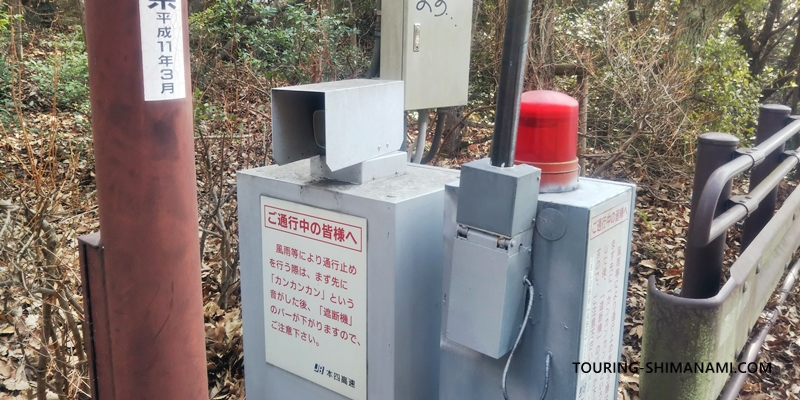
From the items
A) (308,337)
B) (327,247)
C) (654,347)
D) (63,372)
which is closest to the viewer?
(654,347)

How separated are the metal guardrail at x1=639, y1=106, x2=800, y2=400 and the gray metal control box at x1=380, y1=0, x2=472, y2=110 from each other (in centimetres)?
108

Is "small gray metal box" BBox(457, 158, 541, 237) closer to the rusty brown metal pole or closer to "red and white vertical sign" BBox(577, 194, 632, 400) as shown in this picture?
"red and white vertical sign" BBox(577, 194, 632, 400)

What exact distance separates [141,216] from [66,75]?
7.06 m

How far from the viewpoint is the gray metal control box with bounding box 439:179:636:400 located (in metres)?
1.62

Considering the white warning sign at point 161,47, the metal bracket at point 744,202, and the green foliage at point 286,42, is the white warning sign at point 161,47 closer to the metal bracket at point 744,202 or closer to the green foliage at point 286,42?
the metal bracket at point 744,202

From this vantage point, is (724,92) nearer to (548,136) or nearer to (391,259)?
(548,136)

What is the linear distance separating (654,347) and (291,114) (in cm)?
131

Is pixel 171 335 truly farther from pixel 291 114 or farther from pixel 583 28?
pixel 583 28

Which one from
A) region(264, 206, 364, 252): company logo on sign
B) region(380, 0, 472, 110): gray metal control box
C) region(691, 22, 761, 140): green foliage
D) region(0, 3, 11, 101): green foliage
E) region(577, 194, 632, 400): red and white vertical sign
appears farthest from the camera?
region(0, 3, 11, 101): green foliage

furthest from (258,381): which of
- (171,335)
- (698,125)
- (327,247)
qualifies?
(698,125)

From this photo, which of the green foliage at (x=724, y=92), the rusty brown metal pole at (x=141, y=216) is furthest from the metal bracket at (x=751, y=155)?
the green foliage at (x=724, y=92)

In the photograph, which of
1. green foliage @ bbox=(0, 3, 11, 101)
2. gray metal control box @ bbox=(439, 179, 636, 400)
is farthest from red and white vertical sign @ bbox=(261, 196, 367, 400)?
green foliage @ bbox=(0, 3, 11, 101)

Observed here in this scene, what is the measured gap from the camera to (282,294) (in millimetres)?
2186

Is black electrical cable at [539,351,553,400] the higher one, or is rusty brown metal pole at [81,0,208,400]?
rusty brown metal pole at [81,0,208,400]
